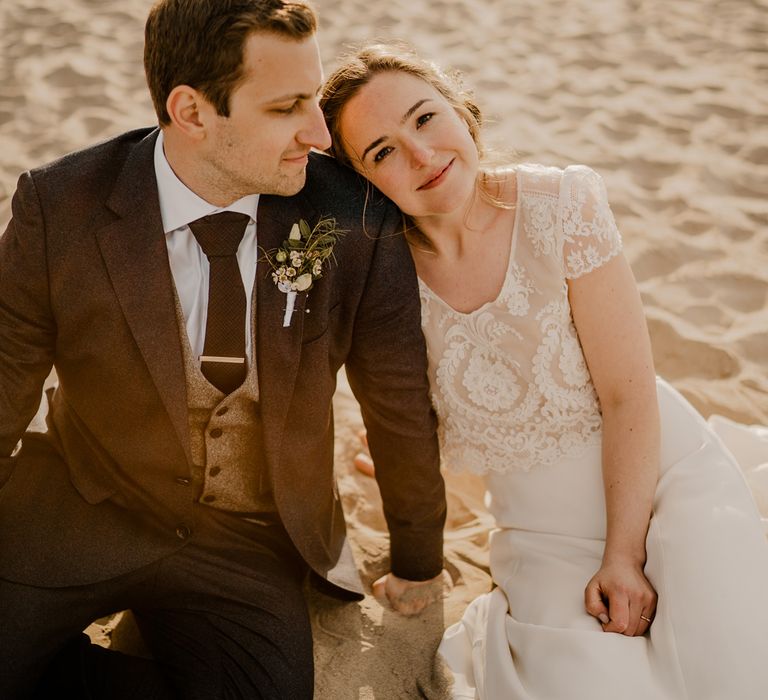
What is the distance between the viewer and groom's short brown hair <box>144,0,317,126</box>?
6.64 feet

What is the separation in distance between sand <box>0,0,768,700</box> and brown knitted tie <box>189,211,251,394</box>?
104cm

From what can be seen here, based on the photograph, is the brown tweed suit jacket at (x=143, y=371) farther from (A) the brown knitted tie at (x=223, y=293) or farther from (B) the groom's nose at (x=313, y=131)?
(B) the groom's nose at (x=313, y=131)

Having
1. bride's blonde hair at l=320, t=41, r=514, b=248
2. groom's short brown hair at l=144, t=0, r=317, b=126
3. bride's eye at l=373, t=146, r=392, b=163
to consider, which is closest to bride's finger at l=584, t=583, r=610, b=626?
bride's blonde hair at l=320, t=41, r=514, b=248

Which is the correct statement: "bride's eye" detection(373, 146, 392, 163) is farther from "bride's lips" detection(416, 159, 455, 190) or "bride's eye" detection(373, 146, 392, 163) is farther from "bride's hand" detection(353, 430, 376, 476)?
"bride's hand" detection(353, 430, 376, 476)

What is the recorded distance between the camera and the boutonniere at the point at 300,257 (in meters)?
2.24

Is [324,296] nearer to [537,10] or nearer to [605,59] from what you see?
[605,59]

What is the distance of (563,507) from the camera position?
8.28 feet

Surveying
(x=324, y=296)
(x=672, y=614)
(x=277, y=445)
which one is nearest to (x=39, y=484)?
(x=277, y=445)

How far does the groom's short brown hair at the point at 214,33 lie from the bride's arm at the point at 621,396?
1.09 m

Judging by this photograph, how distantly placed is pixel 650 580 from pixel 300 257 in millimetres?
1342

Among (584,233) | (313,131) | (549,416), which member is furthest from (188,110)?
(549,416)

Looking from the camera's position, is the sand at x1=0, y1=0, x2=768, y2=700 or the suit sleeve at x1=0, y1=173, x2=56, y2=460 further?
the sand at x1=0, y1=0, x2=768, y2=700

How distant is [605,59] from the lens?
627 centimetres

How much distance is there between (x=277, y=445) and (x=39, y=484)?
0.81m
